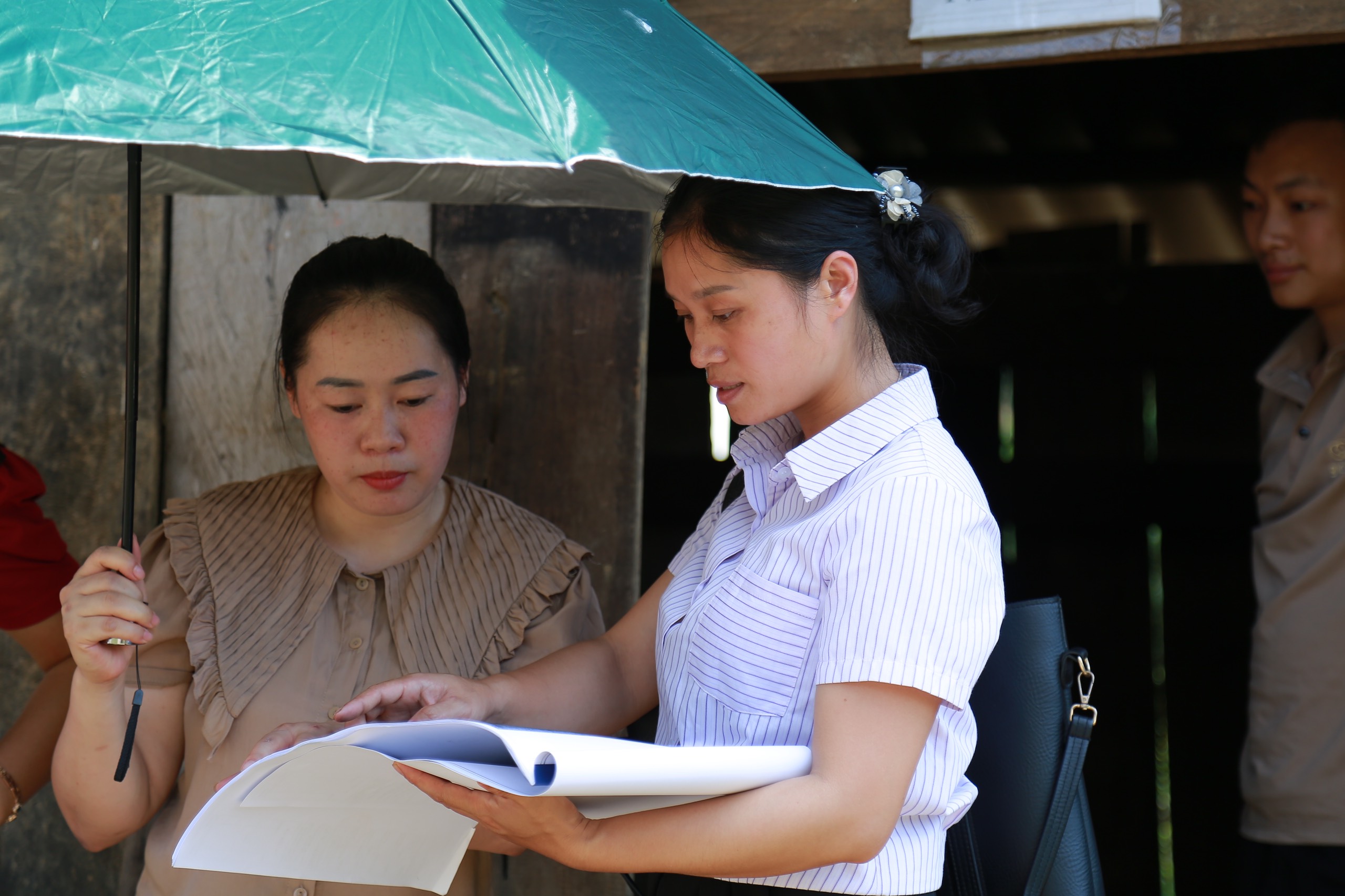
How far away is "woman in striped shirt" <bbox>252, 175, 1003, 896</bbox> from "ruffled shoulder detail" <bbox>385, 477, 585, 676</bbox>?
0.67 ft

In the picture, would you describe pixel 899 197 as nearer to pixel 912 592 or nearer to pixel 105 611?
pixel 912 592

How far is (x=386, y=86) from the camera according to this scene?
1.12 metres

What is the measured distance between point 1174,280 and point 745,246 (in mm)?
3782

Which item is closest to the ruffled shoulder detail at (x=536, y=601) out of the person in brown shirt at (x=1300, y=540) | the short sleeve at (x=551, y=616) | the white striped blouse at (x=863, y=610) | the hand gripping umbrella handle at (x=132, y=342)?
the short sleeve at (x=551, y=616)

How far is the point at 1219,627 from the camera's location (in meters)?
4.50

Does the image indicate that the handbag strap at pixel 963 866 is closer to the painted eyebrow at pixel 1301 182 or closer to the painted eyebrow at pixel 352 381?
the painted eyebrow at pixel 352 381

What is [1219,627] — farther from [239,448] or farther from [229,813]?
[229,813]

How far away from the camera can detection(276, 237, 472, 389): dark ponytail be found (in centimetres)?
197

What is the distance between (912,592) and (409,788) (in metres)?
0.72

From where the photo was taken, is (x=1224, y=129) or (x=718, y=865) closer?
(x=718, y=865)

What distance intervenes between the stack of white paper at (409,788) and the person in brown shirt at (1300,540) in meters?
1.43

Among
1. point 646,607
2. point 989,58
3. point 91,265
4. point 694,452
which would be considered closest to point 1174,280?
point 694,452

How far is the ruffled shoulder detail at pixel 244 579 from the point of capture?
6.08ft

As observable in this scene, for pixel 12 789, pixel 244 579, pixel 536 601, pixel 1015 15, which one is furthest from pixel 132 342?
pixel 1015 15
